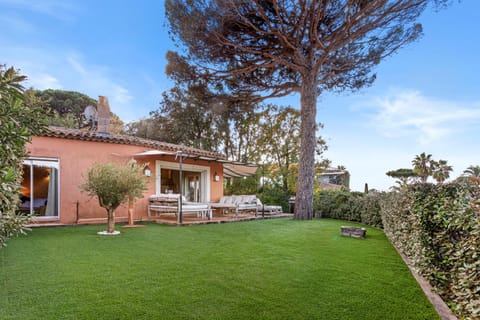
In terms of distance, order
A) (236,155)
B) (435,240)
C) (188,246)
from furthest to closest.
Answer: (236,155)
(188,246)
(435,240)

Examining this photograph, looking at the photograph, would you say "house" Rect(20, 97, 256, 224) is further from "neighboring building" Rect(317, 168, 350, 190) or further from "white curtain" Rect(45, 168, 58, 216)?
"neighboring building" Rect(317, 168, 350, 190)

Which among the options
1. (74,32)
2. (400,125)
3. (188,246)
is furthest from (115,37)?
(400,125)

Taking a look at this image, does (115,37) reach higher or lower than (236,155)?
higher

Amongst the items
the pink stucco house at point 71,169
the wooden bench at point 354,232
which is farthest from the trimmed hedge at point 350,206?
the pink stucco house at point 71,169

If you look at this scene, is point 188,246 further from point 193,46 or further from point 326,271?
point 193,46

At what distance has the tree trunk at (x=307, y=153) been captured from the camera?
14.5 meters

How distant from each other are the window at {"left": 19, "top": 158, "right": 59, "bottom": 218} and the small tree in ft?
10.6

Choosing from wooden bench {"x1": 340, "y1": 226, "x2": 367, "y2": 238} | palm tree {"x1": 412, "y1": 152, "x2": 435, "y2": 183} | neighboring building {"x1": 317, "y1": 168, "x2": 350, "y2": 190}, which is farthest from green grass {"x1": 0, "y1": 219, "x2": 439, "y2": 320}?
neighboring building {"x1": 317, "y1": 168, "x2": 350, "y2": 190}

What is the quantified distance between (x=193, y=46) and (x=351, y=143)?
44.1 ft

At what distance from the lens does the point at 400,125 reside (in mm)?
17500

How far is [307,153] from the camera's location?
47.6 ft

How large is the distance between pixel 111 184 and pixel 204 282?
5.70 meters

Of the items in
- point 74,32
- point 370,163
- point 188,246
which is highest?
point 74,32

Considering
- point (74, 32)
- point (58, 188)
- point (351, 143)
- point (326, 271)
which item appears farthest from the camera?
point (351, 143)
